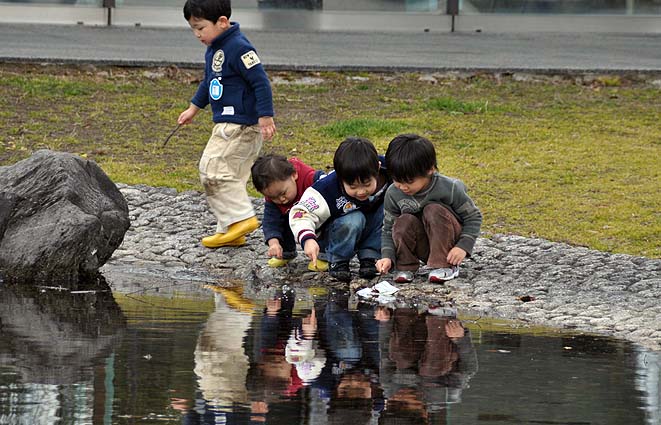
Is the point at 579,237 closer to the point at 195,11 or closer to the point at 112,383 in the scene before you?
the point at 195,11

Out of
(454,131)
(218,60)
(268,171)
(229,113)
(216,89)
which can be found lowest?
(454,131)

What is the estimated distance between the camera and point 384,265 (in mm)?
6812

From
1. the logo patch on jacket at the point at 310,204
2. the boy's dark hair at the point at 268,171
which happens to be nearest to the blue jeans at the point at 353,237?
the logo patch on jacket at the point at 310,204

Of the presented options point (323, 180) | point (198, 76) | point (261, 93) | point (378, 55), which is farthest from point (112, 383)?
point (378, 55)

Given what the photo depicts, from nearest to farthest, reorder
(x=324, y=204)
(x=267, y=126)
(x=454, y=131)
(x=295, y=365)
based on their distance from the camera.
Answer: (x=295, y=365) → (x=324, y=204) → (x=267, y=126) → (x=454, y=131)

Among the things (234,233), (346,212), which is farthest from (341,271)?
(234,233)

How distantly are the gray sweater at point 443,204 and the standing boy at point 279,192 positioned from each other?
601 mm

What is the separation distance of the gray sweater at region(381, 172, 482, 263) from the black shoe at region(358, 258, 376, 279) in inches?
8.9

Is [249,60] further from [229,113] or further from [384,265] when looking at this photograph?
[384,265]

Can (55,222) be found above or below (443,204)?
below

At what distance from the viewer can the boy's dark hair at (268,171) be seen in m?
7.14

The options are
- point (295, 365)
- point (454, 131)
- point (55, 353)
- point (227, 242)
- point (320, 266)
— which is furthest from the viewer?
point (454, 131)

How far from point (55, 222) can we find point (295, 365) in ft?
7.91

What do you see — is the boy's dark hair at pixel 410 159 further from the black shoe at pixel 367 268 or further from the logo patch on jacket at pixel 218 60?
the logo patch on jacket at pixel 218 60
